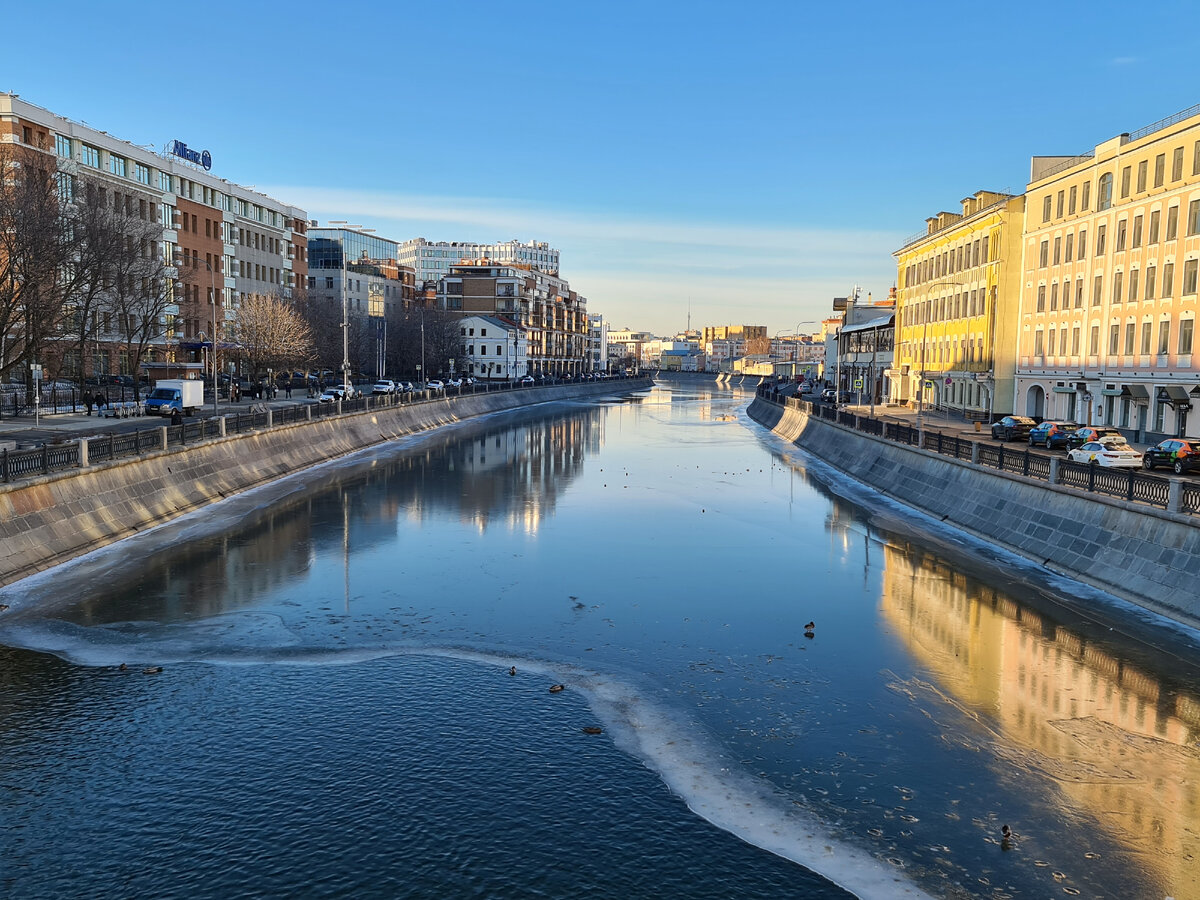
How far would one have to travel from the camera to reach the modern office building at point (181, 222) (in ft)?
230

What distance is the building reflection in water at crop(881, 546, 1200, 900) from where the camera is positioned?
13.2 meters

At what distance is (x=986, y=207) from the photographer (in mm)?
71312

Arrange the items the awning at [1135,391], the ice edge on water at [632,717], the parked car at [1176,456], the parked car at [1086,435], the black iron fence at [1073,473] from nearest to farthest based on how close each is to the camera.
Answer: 1. the ice edge on water at [632,717]
2. the black iron fence at [1073,473]
3. the parked car at [1176,456]
4. the parked car at [1086,435]
5. the awning at [1135,391]

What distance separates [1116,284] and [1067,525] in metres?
28.6

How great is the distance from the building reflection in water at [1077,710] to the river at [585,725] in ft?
0.25

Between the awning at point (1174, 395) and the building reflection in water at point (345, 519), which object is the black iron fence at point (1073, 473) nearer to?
the awning at point (1174, 395)

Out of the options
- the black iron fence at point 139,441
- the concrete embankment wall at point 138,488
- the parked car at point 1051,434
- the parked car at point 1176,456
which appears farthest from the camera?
the parked car at point 1051,434

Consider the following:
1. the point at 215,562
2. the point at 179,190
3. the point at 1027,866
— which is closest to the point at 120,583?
the point at 215,562

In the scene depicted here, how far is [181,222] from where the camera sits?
91.9 meters

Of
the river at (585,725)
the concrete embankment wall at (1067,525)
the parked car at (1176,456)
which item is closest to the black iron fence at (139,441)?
the river at (585,725)

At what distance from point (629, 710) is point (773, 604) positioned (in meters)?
9.24

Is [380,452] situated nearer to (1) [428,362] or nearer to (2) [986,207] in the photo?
(2) [986,207]

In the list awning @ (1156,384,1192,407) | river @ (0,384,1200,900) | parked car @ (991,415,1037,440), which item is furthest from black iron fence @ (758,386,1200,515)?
awning @ (1156,384,1192,407)

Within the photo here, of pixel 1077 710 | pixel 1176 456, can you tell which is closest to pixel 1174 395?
pixel 1176 456
